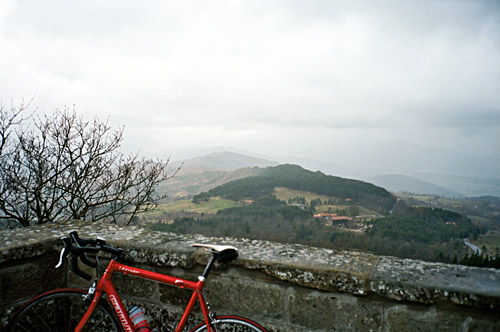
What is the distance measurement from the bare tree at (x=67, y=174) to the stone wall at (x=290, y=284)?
5141mm

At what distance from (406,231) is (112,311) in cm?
5976

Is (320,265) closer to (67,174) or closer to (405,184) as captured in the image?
(67,174)

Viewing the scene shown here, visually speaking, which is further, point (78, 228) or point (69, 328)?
point (78, 228)

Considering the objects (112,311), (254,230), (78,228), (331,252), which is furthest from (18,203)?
(254,230)

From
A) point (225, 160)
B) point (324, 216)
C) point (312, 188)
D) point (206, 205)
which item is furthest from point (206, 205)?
point (225, 160)

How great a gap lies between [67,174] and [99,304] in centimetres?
636

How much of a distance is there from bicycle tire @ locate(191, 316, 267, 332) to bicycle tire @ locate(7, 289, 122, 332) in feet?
1.99

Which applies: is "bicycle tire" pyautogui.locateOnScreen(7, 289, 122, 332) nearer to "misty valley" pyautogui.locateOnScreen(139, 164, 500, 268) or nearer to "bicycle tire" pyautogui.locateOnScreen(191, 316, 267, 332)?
"bicycle tire" pyautogui.locateOnScreen(191, 316, 267, 332)

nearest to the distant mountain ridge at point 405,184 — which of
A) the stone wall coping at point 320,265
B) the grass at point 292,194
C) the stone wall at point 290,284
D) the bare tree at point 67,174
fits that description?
the grass at point 292,194

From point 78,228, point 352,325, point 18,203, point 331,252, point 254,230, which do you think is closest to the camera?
point 352,325

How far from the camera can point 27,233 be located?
2387mm

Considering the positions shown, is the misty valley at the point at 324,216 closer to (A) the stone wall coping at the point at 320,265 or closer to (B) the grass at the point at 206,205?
(B) the grass at the point at 206,205

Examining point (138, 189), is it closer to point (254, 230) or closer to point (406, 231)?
point (254, 230)

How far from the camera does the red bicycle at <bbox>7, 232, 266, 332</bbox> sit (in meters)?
1.70
